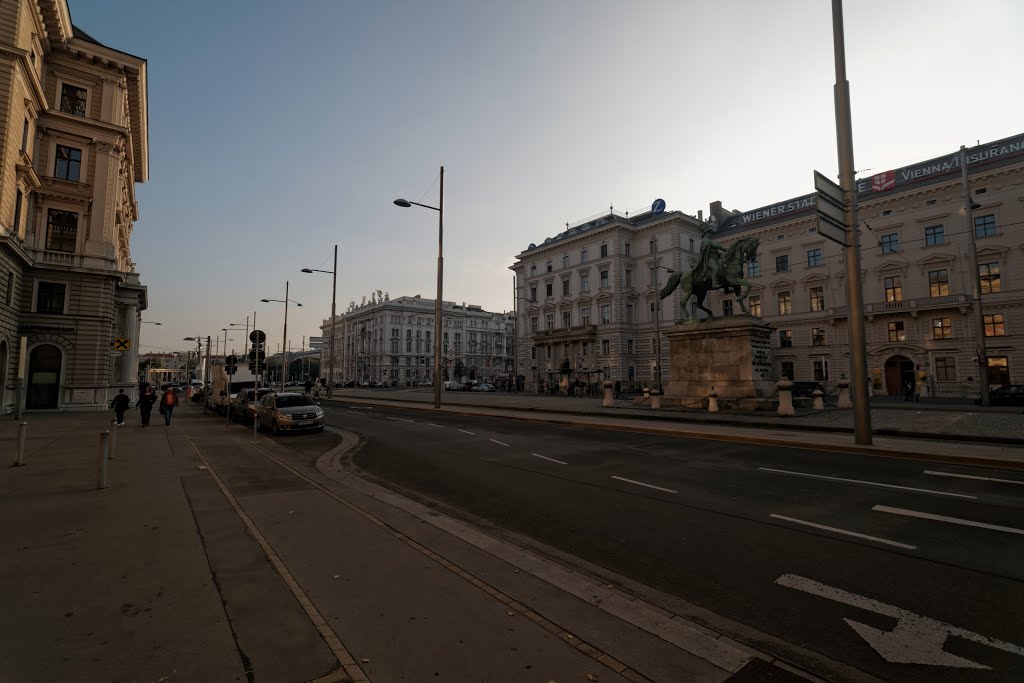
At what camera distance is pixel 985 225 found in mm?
38531

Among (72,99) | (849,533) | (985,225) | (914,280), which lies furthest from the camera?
(914,280)

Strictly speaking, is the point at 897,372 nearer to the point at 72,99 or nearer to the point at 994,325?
the point at 994,325

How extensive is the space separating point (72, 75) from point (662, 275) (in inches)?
2199

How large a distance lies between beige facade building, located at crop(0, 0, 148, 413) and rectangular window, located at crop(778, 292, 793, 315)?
5822 centimetres

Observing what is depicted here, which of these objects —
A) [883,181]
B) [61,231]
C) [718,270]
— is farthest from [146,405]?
[883,181]

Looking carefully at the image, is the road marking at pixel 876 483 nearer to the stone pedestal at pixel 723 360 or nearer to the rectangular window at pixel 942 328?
the stone pedestal at pixel 723 360

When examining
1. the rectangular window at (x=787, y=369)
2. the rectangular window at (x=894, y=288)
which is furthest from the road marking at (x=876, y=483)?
the rectangular window at (x=787, y=369)

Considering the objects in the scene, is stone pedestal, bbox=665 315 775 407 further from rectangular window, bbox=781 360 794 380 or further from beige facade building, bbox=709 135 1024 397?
rectangular window, bbox=781 360 794 380

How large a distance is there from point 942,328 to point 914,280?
4.91 metres

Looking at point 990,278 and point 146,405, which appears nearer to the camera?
point 146,405

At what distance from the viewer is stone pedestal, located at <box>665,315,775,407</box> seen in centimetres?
2275

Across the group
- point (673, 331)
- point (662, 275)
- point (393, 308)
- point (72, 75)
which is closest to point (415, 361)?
point (393, 308)

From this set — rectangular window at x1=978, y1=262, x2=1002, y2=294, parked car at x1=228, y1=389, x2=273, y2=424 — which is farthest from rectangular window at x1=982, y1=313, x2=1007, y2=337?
parked car at x1=228, y1=389, x2=273, y2=424

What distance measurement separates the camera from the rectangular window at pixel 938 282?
4028 centimetres
